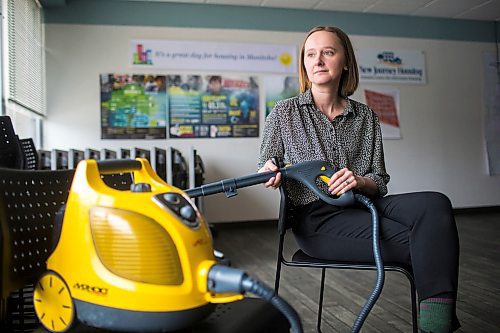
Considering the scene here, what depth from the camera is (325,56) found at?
1.52m

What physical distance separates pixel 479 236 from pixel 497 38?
2666 millimetres

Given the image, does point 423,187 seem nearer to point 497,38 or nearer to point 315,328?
point 497,38

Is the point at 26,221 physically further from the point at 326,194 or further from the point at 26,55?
the point at 26,55

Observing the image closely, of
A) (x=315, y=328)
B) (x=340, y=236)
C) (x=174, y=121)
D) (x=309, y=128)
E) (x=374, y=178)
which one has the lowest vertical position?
(x=315, y=328)

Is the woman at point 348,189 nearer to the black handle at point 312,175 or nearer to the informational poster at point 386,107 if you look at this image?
the black handle at point 312,175

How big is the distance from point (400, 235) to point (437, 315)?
0.22m

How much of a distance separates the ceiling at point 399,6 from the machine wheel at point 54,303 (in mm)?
4253

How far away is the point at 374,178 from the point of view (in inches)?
57.9

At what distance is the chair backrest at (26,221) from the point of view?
28.6 inches

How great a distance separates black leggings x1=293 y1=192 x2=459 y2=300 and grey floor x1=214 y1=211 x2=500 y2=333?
673 mm

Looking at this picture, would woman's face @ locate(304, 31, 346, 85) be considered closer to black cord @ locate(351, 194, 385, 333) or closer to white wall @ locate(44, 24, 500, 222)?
black cord @ locate(351, 194, 385, 333)

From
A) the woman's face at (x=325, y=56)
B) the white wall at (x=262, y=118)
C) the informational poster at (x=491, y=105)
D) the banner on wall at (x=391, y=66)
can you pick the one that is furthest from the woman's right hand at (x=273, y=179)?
the informational poster at (x=491, y=105)

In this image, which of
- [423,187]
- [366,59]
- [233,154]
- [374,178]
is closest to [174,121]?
[233,154]

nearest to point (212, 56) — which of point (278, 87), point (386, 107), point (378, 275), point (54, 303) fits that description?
point (278, 87)
